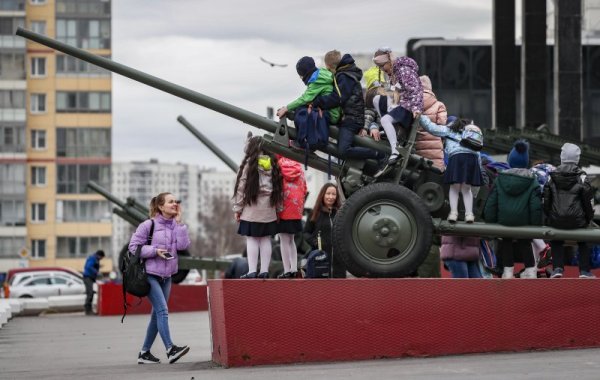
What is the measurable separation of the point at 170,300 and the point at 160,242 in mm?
21321

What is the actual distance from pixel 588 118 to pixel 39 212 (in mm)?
69637

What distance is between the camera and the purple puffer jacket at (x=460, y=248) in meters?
15.7

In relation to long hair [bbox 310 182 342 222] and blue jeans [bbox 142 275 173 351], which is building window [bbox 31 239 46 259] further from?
blue jeans [bbox 142 275 173 351]

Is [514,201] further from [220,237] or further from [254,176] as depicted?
[220,237]

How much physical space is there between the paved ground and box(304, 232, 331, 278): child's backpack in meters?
1.30

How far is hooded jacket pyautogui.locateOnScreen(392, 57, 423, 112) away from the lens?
1400 cm

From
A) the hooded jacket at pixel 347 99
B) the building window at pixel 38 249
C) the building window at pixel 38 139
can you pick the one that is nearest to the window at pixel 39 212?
the building window at pixel 38 249

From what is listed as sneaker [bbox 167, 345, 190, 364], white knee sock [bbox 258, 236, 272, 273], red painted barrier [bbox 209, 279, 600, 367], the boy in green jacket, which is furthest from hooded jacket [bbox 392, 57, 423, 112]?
sneaker [bbox 167, 345, 190, 364]

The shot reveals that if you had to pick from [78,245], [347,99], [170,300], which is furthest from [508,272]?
[78,245]

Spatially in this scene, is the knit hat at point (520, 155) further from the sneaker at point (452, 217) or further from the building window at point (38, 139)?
the building window at point (38, 139)

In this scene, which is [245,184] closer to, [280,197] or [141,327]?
[280,197]

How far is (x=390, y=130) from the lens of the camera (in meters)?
13.9

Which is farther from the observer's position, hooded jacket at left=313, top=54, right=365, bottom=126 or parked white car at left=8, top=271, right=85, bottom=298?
parked white car at left=8, top=271, right=85, bottom=298

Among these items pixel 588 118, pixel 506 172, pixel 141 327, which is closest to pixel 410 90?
pixel 506 172
